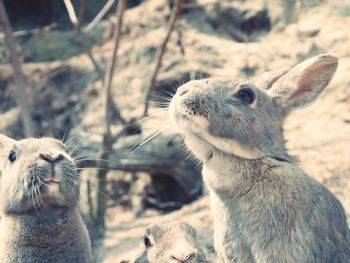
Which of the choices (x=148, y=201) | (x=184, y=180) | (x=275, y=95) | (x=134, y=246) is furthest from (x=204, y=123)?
(x=148, y=201)

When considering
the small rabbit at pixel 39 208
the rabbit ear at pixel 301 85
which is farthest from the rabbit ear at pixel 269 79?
the small rabbit at pixel 39 208

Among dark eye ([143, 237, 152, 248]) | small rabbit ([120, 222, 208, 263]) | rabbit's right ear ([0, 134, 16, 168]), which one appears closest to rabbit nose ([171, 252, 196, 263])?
small rabbit ([120, 222, 208, 263])

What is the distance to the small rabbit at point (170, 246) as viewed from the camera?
13.8 feet

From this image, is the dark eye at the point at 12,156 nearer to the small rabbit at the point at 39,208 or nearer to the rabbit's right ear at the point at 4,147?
the small rabbit at the point at 39,208

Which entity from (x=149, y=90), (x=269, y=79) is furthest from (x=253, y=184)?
(x=149, y=90)

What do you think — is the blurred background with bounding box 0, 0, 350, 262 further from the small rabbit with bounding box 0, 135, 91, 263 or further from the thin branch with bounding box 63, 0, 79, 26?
the small rabbit with bounding box 0, 135, 91, 263

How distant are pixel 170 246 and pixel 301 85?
154cm

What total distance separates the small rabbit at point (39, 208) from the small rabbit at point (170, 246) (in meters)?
0.50

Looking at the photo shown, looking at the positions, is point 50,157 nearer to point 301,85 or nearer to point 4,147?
point 4,147

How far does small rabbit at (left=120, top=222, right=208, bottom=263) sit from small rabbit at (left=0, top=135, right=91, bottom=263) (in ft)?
1.65

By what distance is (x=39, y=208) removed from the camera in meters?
4.42

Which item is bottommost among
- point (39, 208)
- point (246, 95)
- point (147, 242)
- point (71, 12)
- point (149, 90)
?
point (149, 90)

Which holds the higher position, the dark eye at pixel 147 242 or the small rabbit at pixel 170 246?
the small rabbit at pixel 170 246

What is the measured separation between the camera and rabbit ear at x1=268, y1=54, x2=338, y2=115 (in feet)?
14.9
